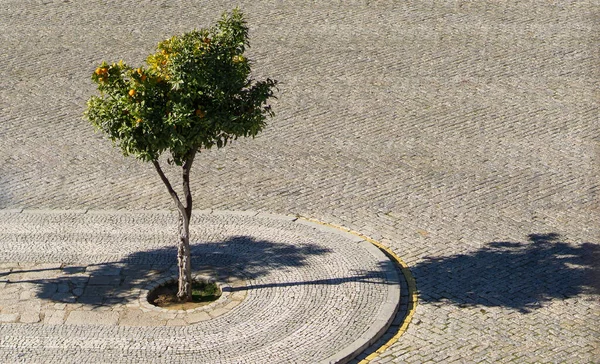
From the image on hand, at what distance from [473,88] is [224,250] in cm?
862

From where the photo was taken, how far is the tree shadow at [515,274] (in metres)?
13.3

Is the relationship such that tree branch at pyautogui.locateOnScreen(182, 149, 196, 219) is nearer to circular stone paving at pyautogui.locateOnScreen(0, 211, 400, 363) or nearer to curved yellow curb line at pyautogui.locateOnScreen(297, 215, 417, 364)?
circular stone paving at pyautogui.locateOnScreen(0, 211, 400, 363)

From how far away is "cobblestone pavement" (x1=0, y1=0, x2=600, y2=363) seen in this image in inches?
529

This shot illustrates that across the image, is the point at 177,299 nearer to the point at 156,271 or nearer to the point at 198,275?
the point at 198,275

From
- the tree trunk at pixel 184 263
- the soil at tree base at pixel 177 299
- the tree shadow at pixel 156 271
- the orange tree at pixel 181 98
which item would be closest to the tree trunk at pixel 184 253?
the tree trunk at pixel 184 263

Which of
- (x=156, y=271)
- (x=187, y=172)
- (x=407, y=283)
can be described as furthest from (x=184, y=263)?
(x=407, y=283)

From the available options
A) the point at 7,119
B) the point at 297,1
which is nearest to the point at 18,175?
the point at 7,119

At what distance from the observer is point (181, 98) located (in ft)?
39.7

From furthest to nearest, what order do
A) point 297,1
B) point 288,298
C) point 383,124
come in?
point 297,1
point 383,124
point 288,298

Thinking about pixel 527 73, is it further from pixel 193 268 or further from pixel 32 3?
pixel 32 3

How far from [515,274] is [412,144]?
5.08 metres

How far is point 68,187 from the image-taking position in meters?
16.8

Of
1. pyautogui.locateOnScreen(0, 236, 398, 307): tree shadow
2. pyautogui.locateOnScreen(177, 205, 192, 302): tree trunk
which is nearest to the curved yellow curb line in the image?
pyautogui.locateOnScreen(0, 236, 398, 307): tree shadow

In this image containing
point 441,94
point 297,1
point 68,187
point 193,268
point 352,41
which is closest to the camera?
point 193,268
